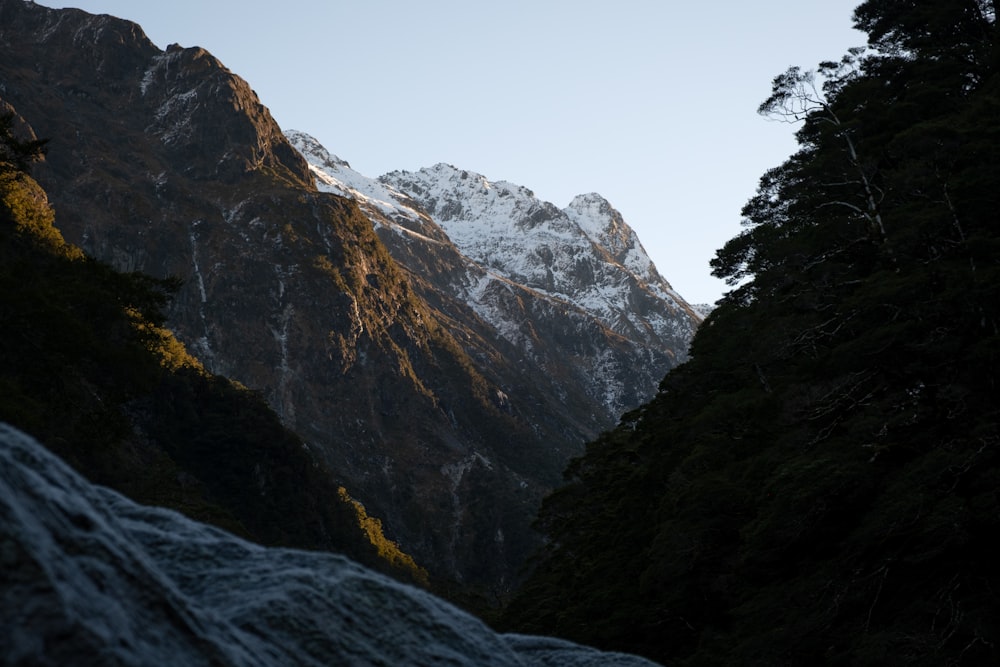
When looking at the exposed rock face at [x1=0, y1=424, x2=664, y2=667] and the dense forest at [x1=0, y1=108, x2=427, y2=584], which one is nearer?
the exposed rock face at [x1=0, y1=424, x2=664, y2=667]

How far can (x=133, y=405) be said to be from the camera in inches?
3359

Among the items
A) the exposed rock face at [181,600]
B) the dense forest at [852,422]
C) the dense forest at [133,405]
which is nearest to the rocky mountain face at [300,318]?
the dense forest at [133,405]

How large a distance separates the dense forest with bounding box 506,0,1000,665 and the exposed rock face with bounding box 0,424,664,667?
11446 millimetres

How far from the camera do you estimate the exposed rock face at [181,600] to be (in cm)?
336

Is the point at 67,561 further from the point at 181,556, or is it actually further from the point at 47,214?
the point at 47,214

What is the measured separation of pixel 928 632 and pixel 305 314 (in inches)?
6531

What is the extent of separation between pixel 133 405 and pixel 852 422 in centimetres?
8128

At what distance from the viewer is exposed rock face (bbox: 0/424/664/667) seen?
3357mm

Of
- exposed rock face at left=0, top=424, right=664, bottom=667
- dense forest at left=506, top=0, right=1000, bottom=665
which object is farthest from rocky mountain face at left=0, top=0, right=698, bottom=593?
exposed rock face at left=0, top=424, right=664, bottom=667

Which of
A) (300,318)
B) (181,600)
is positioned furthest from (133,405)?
(181,600)

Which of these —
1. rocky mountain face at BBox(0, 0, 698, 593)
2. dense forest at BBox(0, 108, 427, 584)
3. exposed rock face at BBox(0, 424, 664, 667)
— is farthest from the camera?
rocky mountain face at BBox(0, 0, 698, 593)

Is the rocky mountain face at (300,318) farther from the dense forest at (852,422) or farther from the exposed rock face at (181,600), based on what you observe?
the exposed rock face at (181,600)

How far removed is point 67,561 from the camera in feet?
12.0

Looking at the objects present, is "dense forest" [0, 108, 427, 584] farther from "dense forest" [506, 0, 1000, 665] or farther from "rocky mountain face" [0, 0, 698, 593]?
"rocky mountain face" [0, 0, 698, 593]
